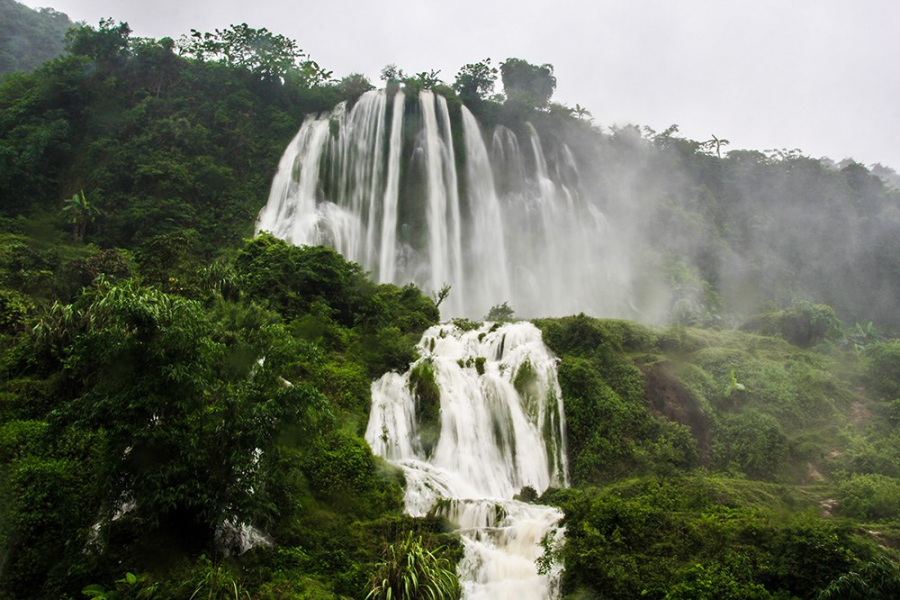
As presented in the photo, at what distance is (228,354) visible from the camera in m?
8.91

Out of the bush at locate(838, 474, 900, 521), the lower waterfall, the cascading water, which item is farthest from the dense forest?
the cascading water

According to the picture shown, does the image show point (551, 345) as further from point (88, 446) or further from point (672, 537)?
point (88, 446)

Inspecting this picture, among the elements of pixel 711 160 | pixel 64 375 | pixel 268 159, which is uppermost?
pixel 711 160

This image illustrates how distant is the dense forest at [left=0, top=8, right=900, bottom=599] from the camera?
7.69 metres

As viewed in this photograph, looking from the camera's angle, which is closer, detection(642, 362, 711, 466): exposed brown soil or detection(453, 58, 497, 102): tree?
detection(642, 362, 711, 466): exposed brown soil

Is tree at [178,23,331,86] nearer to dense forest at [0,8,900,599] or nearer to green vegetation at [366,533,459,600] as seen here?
dense forest at [0,8,900,599]

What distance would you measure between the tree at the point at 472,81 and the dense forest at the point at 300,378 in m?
0.20

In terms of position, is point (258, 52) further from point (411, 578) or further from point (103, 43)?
point (411, 578)

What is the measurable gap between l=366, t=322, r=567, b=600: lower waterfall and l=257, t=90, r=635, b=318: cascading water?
12.9 m

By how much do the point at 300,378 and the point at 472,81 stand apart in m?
30.5

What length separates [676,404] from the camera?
56.1 ft

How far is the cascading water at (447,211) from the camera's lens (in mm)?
30391

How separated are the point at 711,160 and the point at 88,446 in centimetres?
4918

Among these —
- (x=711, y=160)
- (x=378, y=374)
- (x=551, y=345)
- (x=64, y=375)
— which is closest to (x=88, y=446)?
(x=64, y=375)
